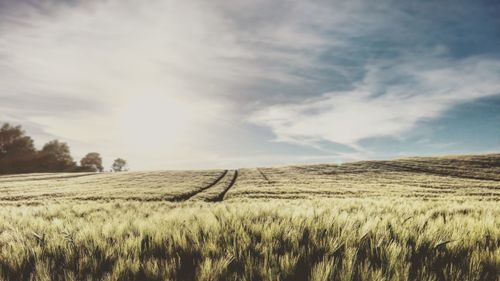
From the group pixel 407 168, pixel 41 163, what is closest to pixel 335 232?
pixel 407 168

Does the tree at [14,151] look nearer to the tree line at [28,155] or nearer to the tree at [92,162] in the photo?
the tree line at [28,155]

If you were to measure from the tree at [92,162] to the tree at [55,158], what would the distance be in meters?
7.57

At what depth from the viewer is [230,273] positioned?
7.11ft

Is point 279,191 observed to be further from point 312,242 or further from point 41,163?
point 41,163

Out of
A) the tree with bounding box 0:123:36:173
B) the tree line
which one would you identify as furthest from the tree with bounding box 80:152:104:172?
the tree with bounding box 0:123:36:173

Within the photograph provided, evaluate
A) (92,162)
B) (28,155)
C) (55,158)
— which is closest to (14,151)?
(28,155)

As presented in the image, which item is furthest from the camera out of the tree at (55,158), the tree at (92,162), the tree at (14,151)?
the tree at (92,162)

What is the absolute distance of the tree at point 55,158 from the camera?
9462 cm

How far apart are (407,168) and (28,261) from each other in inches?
2576

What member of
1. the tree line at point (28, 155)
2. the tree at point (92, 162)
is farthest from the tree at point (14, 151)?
the tree at point (92, 162)

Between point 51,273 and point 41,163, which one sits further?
point 41,163

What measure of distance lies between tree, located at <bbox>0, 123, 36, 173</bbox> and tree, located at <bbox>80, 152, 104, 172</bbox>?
18075 millimetres

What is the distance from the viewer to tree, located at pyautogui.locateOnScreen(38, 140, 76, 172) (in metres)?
94.6

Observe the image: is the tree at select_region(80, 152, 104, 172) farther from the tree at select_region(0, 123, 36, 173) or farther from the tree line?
the tree at select_region(0, 123, 36, 173)
